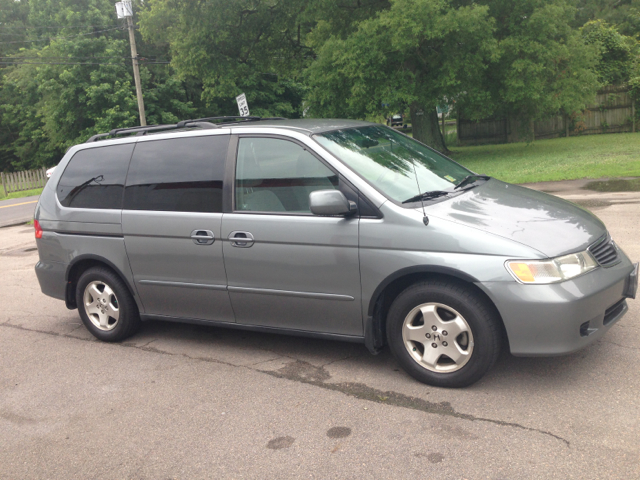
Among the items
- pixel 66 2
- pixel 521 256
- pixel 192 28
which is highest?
pixel 66 2

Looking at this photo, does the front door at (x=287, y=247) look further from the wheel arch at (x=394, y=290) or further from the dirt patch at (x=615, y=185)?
the dirt patch at (x=615, y=185)

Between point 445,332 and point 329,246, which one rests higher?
point 329,246

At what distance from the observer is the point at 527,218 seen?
13.4 ft

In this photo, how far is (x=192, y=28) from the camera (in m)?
24.8

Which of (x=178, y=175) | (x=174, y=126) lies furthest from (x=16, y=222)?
(x=178, y=175)

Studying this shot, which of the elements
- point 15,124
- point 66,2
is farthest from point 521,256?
point 15,124

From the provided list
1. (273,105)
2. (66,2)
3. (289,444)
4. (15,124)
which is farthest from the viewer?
(15,124)

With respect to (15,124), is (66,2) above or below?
above

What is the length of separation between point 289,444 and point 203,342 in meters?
2.16

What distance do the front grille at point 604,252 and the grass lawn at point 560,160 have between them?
33.5ft

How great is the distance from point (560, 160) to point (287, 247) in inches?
617

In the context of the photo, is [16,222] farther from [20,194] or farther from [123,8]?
[20,194]

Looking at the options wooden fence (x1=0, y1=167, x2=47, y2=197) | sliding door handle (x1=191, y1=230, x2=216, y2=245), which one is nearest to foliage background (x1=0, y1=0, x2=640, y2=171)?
wooden fence (x1=0, y1=167, x2=47, y2=197)

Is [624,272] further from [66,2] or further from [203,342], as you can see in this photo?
[66,2]
